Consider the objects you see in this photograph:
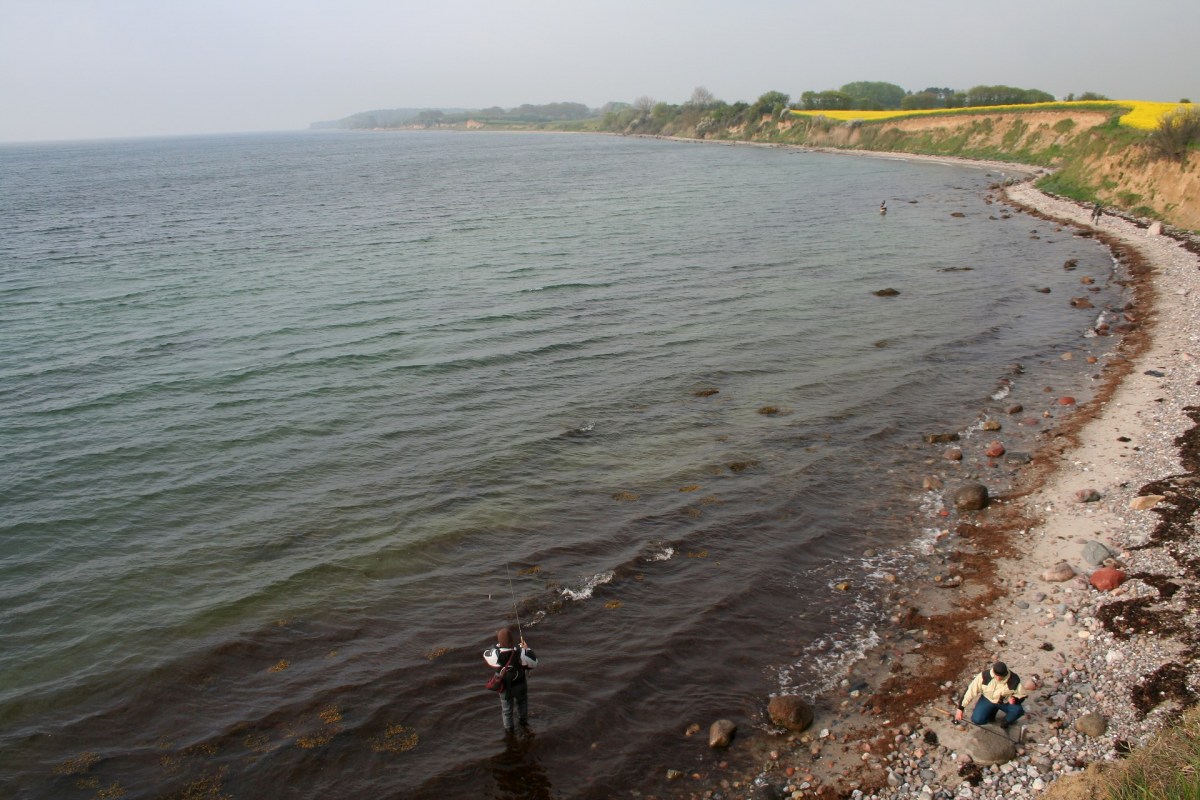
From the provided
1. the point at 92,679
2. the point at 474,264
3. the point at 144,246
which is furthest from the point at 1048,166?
the point at 92,679

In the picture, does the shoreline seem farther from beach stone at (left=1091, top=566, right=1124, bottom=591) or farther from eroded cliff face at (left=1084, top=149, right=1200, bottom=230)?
eroded cliff face at (left=1084, top=149, right=1200, bottom=230)

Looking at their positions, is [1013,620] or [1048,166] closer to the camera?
[1013,620]

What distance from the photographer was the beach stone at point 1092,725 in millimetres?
12398

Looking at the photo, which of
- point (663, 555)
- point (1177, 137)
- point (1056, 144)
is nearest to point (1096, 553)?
point (663, 555)

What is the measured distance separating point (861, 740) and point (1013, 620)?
5.33 m

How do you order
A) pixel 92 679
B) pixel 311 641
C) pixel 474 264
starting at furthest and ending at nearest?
pixel 474 264 < pixel 311 641 < pixel 92 679

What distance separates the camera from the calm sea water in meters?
14.4

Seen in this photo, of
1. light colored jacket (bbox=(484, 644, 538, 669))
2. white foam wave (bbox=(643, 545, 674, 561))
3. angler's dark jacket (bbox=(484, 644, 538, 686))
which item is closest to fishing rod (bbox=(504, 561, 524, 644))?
angler's dark jacket (bbox=(484, 644, 538, 686))

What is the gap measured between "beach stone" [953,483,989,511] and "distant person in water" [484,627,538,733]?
14051mm

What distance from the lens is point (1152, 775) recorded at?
9.77 meters

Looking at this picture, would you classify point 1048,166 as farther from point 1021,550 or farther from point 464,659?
point 464,659

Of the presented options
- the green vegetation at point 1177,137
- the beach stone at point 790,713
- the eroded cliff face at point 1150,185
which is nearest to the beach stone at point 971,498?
the beach stone at point 790,713

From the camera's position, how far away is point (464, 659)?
16.1 m

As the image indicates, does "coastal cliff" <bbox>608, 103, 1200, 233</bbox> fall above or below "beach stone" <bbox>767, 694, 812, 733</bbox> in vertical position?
above
